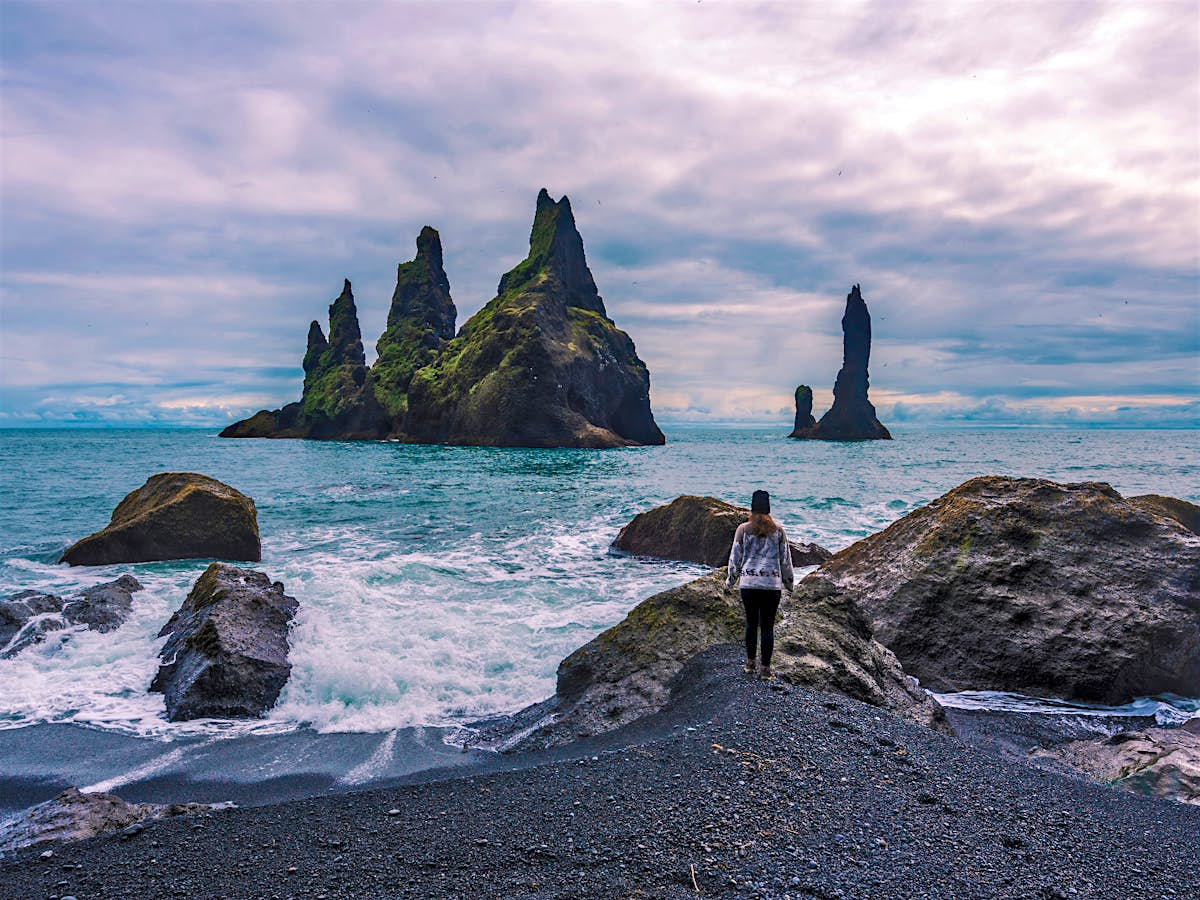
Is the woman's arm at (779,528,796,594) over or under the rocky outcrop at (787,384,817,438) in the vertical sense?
under

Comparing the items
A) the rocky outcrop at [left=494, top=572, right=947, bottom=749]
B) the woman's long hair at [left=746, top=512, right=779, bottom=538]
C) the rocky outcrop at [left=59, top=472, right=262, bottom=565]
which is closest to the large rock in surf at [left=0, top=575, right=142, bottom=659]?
the rocky outcrop at [left=59, top=472, right=262, bottom=565]

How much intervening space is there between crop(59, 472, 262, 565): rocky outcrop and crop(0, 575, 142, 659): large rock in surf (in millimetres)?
3871

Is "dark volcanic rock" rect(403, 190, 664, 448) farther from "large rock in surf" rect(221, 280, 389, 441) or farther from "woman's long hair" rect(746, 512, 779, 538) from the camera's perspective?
"woman's long hair" rect(746, 512, 779, 538)

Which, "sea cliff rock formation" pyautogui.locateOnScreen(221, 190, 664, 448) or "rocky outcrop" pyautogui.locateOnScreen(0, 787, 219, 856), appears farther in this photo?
"sea cliff rock formation" pyautogui.locateOnScreen(221, 190, 664, 448)

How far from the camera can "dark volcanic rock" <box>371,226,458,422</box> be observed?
113m

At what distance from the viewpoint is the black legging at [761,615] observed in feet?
22.5

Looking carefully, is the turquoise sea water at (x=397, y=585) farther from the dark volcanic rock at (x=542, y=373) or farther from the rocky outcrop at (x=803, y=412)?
the rocky outcrop at (x=803, y=412)

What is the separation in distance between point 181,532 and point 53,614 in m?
5.44

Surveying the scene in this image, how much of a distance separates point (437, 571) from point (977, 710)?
1017 centimetres

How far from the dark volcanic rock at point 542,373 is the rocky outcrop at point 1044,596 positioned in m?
78.5

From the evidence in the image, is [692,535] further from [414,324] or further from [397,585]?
[414,324]

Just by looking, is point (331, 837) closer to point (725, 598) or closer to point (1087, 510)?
point (725, 598)

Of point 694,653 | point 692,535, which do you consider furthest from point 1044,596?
point 692,535

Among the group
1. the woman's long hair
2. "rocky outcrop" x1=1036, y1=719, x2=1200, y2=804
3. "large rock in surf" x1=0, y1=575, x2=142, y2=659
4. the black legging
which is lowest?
"rocky outcrop" x1=1036, y1=719, x2=1200, y2=804
